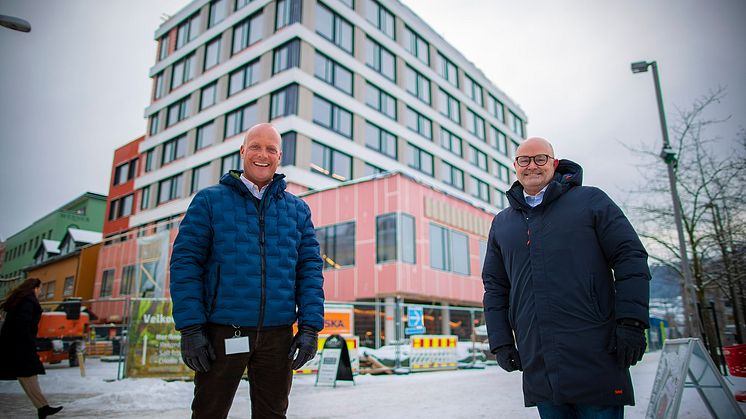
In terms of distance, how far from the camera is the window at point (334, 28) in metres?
31.1

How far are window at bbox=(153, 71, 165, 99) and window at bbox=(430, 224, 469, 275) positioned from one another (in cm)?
2914

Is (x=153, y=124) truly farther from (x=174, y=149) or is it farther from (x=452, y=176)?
(x=452, y=176)

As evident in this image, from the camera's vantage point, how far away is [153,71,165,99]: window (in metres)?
41.0

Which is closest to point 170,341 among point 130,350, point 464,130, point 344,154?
point 130,350

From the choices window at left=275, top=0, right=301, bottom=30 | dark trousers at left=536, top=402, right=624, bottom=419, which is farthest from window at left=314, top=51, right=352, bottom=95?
dark trousers at left=536, top=402, right=624, bottom=419

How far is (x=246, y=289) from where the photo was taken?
285 centimetres

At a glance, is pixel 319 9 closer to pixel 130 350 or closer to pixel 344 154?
pixel 344 154

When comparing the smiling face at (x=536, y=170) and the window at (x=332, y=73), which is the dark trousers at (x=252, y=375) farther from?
the window at (x=332, y=73)

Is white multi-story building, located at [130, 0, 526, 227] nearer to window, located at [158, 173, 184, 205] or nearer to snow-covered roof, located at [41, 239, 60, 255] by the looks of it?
window, located at [158, 173, 184, 205]

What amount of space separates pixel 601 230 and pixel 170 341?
10.4m

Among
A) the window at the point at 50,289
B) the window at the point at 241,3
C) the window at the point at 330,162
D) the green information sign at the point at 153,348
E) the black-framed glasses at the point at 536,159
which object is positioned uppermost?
the window at the point at 241,3

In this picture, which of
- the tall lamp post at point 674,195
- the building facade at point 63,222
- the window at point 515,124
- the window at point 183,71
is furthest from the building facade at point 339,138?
the building facade at point 63,222

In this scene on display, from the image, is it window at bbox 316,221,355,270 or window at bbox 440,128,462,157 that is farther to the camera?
window at bbox 440,128,462,157

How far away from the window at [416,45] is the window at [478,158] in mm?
9568
